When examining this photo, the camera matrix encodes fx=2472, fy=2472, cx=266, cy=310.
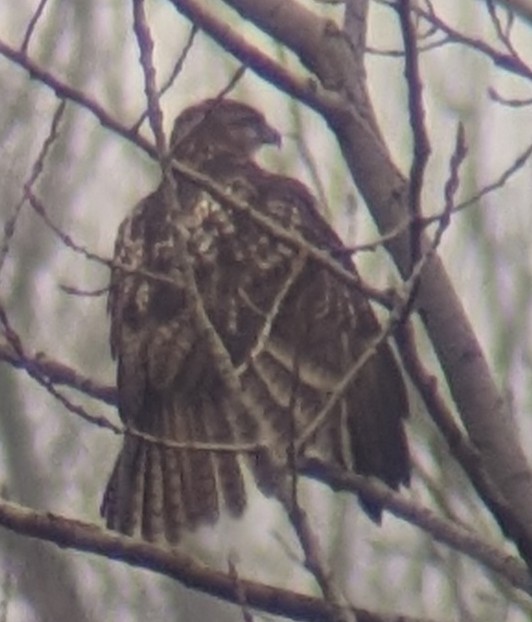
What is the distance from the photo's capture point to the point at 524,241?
248 inches

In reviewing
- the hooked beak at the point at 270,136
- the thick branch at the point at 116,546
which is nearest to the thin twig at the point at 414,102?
the thick branch at the point at 116,546

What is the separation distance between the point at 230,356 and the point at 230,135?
25.3 inches

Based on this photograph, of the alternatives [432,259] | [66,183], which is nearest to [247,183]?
[432,259]

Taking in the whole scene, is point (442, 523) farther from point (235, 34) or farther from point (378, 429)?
point (235, 34)

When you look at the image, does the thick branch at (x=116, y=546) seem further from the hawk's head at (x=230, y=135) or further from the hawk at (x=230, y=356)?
the hawk's head at (x=230, y=135)

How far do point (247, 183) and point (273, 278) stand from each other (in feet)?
0.87

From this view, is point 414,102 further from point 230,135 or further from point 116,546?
point 230,135

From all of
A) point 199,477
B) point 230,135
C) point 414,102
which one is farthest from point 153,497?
point 414,102

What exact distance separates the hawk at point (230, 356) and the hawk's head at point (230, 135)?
0.05 m

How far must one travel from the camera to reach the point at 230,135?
12.7ft

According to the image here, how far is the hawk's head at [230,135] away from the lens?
3805 mm

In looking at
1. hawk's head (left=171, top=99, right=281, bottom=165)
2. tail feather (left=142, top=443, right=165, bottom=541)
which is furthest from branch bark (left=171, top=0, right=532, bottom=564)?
tail feather (left=142, top=443, right=165, bottom=541)

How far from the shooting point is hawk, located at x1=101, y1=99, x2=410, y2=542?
3377 millimetres

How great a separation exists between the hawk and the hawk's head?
0.05 metres
